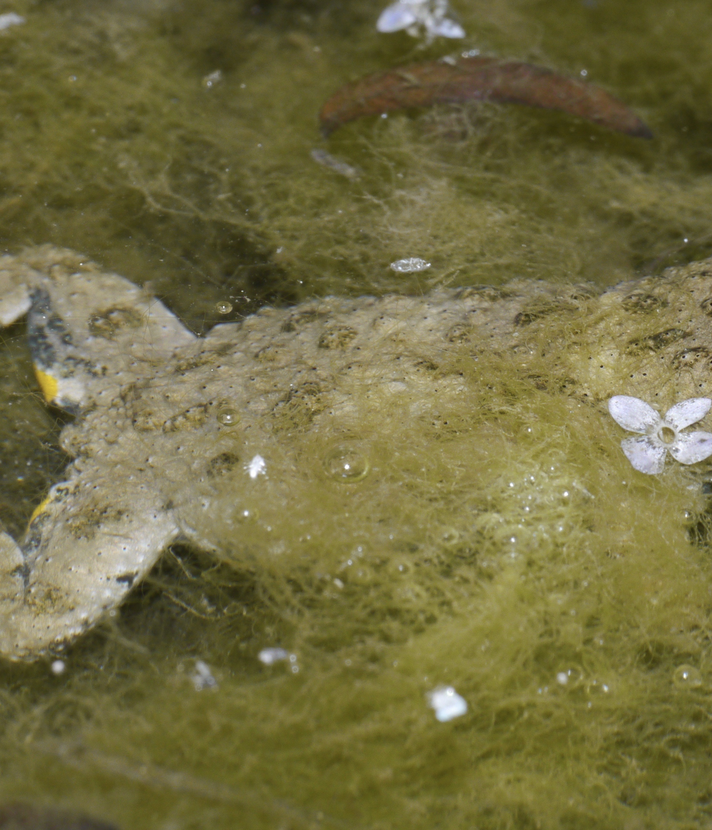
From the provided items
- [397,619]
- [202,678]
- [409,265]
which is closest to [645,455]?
[397,619]

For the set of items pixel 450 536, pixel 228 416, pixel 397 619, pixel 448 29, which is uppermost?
pixel 448 29

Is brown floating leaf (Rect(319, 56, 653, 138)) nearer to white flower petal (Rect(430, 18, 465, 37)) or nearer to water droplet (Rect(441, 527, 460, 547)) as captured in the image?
white flower petal (Rect(430, 18, 465, 37))

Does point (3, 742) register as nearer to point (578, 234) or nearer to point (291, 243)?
point (291, 243)

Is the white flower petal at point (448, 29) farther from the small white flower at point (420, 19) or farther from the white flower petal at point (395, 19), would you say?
the white flower petal at point (395, 19)

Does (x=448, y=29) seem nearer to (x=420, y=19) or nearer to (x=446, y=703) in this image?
(x=420, y=19)

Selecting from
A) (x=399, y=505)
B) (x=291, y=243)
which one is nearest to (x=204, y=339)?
(x=291, y=243)

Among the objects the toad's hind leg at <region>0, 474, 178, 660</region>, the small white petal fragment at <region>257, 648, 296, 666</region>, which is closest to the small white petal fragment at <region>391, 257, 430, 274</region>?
the toad's hind leg at <region>0, 474, 178, 660</region>
